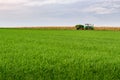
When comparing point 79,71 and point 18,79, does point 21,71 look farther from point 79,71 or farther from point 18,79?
point 79,71

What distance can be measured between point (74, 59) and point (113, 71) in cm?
121

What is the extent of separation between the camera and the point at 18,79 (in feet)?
20.2

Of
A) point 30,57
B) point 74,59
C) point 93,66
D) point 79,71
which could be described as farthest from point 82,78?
point 30,57

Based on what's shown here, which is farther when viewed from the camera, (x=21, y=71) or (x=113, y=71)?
(x=113, y=71)

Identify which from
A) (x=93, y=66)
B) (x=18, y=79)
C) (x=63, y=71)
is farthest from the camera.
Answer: (x=93, y=66)

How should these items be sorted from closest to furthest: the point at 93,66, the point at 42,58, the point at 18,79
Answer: the point at 18,79 → the point at 93,66 → the point at 42,58

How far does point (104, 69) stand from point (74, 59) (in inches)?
39.0

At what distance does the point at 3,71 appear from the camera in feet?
20.5

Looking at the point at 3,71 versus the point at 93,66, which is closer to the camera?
the point at 3,71

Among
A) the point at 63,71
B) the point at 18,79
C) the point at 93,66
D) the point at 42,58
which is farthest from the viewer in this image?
the point at 42,58

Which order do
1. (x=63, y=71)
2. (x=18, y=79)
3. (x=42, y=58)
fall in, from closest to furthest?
(x=18, y=79), (x=63, y=71), (x=42, y=58)

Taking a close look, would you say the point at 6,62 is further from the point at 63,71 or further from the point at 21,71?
the point at 63,71

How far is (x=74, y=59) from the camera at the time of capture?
7617mm

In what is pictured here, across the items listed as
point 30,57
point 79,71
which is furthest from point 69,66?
point 30,57
